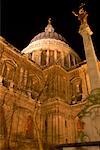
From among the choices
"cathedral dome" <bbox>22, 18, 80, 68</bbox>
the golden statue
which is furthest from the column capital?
"cathedral dome" <bbox>22, 18, 80, 68</bbox>

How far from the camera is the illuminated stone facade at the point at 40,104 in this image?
1823cm

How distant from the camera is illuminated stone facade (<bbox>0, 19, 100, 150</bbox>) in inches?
718

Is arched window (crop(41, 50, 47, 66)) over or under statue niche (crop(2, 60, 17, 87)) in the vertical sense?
over

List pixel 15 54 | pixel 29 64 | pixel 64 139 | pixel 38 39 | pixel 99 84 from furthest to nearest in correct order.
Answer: pixel 38 39 < pixel 29 64 < pixel 15 54 < pixel 64 139 < pixel 99 84

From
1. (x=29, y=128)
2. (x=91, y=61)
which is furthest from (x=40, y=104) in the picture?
(x=91, y=61)

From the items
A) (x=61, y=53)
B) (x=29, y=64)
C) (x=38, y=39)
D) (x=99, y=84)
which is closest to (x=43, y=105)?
(x=29, y=64)

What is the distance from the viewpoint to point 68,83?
2930cm

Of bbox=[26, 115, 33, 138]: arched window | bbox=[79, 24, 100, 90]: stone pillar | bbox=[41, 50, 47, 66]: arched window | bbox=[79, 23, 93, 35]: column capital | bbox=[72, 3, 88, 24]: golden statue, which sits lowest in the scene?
bbox=[26, 115, 33, 138]: arched window

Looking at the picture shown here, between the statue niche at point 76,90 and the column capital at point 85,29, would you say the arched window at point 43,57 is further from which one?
the column capital at point 85,29

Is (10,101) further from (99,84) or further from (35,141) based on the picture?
(99,84)

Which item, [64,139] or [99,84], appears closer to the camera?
[99,84]

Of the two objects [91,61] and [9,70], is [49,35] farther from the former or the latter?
[91,61]

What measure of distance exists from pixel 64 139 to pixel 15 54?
12342 millimetres

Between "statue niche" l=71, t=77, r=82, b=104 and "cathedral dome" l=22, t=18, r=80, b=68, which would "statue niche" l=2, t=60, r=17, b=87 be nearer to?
"statue niche" l=71, t=77, r=82, b=104
